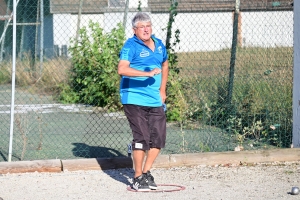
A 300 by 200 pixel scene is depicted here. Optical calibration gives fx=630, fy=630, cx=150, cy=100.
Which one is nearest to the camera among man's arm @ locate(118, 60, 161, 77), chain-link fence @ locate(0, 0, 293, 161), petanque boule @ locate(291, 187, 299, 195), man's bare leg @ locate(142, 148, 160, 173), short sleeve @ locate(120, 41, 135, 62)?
man's arm @ locate(118, 60, 161, 77)

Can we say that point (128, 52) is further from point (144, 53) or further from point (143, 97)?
point (143, 97)

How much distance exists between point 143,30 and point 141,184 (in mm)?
1568

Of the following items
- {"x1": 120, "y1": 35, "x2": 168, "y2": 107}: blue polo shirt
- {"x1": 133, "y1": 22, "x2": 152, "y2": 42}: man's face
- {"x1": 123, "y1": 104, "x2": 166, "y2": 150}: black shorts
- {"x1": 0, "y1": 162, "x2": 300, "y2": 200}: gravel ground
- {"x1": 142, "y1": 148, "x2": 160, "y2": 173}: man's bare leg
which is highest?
{"x1": 133, "y1": 22, "x2": 152, "y2": 42}: man's face

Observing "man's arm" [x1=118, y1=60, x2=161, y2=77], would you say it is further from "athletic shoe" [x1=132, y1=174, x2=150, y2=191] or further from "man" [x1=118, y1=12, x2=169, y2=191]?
"athletic shoe" [x1=132, y1=174, x2=150, y2=191]

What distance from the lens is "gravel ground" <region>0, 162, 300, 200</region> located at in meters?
6.29

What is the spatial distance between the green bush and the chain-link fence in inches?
0.8

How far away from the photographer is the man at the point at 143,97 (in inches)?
252

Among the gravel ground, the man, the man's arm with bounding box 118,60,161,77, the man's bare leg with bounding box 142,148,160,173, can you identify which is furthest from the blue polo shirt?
the gravel ground

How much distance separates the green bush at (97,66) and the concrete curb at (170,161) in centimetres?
402

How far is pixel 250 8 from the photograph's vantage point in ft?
32.9

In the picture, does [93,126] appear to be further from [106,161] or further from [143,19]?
[143,19]

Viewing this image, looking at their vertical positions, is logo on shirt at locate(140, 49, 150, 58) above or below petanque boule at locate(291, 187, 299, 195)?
above

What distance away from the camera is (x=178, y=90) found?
1030cm

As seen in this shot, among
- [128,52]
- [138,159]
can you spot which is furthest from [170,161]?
[128,52]
